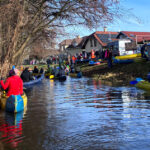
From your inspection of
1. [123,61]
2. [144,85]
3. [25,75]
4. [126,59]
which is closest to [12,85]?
[144,85]

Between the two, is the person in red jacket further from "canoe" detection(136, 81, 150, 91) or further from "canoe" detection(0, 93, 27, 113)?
"canoe" detection(136, 81, 150, 91)

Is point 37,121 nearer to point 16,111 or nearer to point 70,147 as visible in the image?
point 16,111

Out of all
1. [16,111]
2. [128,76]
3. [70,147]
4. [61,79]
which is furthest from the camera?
[61,79]

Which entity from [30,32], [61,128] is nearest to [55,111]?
[61,128]

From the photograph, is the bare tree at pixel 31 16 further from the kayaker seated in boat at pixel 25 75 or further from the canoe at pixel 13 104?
the kayaker seated in boat at pixel 25 75

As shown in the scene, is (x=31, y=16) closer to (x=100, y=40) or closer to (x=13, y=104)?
(x=13, y=104)

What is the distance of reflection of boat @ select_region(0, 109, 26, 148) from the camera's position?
21.1 ft

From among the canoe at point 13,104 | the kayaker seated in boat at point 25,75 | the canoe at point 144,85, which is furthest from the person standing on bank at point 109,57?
the canoe at point 13,104

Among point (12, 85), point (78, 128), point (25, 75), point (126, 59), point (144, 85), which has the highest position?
point (126, 59)

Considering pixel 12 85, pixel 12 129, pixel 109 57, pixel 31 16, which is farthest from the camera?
pixel 109 57

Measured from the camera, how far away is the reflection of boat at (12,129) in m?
6.44

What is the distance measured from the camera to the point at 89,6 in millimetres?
13281

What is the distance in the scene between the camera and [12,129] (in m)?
7.60

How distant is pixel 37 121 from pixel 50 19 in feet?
26.8
